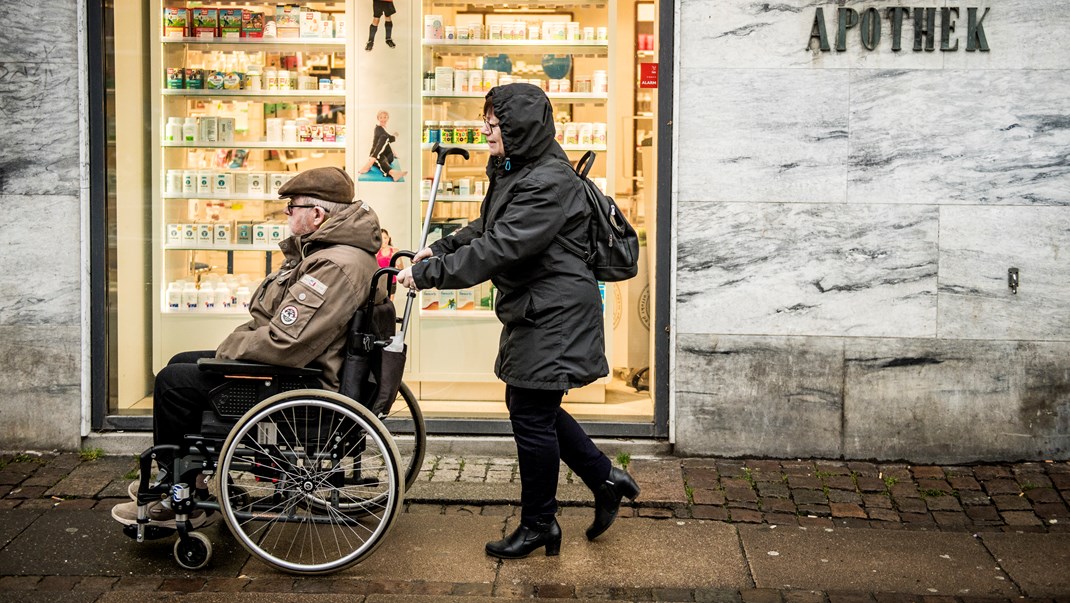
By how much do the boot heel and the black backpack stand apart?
44.9 inches

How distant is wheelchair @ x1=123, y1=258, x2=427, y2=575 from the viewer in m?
4.68

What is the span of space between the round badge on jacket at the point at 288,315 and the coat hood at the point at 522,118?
107 cm

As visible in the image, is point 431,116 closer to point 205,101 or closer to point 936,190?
point 205,101

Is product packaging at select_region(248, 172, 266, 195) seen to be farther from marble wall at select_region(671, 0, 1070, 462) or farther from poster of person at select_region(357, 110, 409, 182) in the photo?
marble wall at select_region(671, 0, 1070, 462)

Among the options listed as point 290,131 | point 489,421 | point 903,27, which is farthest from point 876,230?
point 290,131

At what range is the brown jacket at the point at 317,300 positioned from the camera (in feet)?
15.5

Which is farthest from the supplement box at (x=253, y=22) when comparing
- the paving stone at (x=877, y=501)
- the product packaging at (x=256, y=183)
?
the paving stone at (x=877, y=501)

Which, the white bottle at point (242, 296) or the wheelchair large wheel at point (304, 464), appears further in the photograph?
the white bottle at point (242, 296)

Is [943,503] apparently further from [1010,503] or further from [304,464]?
[304,464]

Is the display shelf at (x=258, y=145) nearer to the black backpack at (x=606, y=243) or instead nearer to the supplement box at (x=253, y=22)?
the supplement box at (x=253, y=22)

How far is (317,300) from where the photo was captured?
188 inches

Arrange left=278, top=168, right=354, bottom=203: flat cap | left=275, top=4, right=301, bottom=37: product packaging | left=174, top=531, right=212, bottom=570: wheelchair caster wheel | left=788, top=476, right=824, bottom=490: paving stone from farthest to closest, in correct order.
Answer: left=275, top=4, right=301, bottom=37: product packaging → left=788, top=476, right=824, bottom=490: paving stone → left=278, top=168, right=354, bottom=203: flat cap → left=174, top=531, right=212, bottom=570: wheelchair caster wheel

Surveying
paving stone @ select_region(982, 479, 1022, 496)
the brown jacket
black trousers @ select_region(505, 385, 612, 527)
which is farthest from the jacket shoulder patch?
paving stone @ select_region(982, 479, 1022, 496)

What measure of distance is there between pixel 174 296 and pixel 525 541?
10.5ft
